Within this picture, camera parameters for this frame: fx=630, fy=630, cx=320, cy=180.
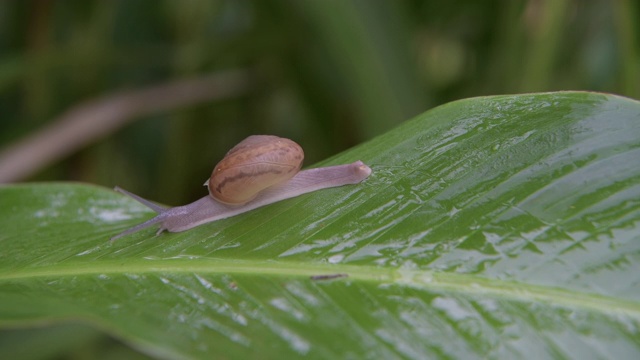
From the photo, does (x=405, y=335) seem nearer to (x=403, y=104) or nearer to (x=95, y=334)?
(x=403, y=104)

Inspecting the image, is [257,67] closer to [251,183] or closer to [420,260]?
[251,183]

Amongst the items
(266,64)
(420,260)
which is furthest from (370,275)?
(266,64)

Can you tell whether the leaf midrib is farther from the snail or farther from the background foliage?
the background foliage

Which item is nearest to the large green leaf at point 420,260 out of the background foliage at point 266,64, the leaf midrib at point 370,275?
the leaf midrib at point 370,275

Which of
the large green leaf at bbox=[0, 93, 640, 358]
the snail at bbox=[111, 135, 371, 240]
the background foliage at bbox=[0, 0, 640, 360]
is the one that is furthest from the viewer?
the background foliage at bbox=[0, 0, 640, 360]

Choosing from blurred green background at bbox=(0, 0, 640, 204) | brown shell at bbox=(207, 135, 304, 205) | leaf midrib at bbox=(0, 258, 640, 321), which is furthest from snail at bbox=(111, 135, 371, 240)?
blurred green background at bbox=(0, 0, 640, 204)

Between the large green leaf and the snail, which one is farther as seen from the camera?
the snail
